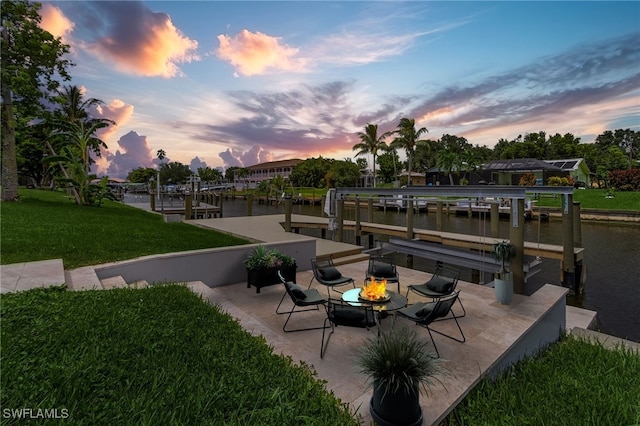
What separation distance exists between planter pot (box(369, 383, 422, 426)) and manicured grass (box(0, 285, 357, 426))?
0.94 feet

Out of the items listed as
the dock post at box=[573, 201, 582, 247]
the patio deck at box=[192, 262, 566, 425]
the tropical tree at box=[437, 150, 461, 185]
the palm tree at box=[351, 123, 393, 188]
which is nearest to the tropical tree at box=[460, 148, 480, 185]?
the tropical tree at box=[437, 150, 461, 185]

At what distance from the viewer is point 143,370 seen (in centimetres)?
281

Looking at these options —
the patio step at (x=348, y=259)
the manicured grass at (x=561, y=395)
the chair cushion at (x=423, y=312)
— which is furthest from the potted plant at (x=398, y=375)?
the patio step at (x=348, y=259)

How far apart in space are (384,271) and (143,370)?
5.29m

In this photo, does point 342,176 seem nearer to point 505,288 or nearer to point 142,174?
point 505,288

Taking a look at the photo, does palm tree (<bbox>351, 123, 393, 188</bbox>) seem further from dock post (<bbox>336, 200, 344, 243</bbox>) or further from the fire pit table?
the fire pit table

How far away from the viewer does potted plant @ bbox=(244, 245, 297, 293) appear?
677cm

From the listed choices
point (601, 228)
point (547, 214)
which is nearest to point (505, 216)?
point (547, 214)

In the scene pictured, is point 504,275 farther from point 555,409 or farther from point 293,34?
point 293,34

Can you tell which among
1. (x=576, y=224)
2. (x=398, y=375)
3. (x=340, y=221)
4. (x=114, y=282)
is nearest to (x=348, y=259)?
(x=340, y=221)

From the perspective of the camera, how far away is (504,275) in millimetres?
6094

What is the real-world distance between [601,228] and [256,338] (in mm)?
29790

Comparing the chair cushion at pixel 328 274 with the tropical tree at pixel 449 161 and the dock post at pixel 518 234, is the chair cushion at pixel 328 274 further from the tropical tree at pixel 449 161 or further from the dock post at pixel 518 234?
the tropical tree at pixel 449 161

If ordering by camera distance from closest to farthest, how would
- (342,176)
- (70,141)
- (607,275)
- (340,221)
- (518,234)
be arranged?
(518,234) → (607,275) → (340,221) → (70,141) → (342,176)
